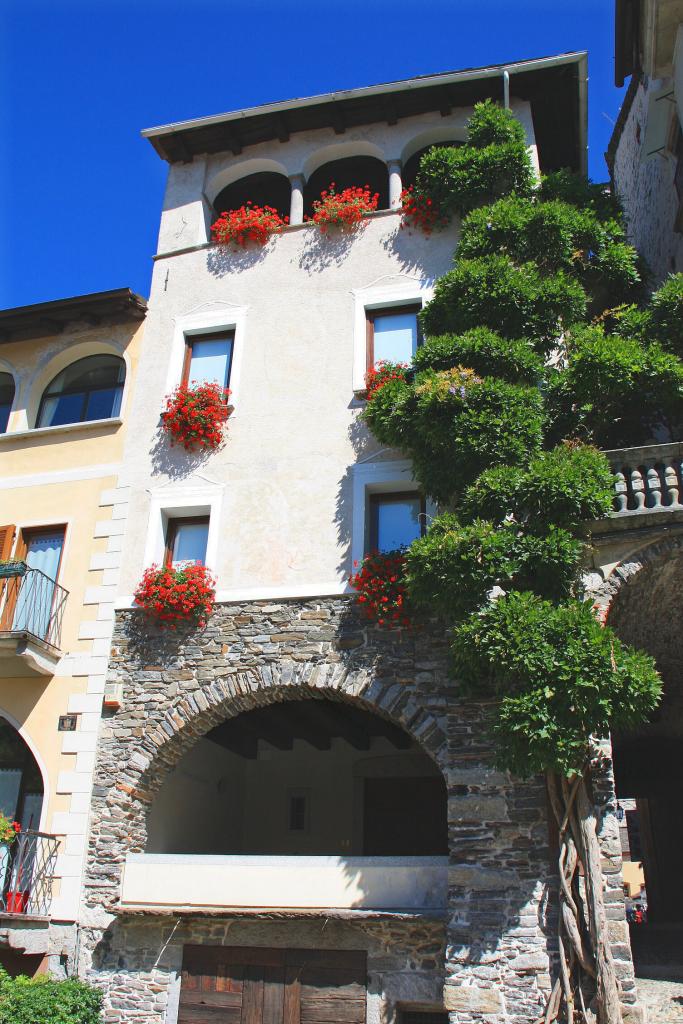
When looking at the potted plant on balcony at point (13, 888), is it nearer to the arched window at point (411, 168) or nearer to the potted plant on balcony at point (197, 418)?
the potted plant on balcony at point (197, 418)

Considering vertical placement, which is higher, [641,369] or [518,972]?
[641,369]

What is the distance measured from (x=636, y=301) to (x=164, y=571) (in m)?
7.84

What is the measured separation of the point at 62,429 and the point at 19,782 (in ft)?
17.1

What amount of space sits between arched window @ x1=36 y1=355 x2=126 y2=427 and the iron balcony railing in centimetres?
297

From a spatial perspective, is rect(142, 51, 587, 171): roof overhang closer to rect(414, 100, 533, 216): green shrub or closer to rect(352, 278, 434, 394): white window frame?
rect(414, 100, 533, 216): green shrub

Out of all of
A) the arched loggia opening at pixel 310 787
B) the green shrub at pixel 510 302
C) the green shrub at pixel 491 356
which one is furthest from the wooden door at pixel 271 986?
the green shrub at pixel 510 302

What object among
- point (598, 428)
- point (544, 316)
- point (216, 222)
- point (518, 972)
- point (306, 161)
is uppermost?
point (306, 161)

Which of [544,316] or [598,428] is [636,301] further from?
[598,428]

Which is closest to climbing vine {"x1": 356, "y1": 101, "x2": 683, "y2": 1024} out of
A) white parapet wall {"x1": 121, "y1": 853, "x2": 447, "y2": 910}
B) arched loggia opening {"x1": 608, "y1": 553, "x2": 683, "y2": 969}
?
arched loggia opening {"x1": 608, "y1": 553, "x2": 683, "y2": 969}

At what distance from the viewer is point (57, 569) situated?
1258 cm

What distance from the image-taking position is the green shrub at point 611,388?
10.3 meters

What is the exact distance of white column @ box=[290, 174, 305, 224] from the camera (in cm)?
1438

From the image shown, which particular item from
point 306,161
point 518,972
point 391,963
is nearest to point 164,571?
point 391,963

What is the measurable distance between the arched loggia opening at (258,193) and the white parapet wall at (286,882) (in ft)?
36.3
